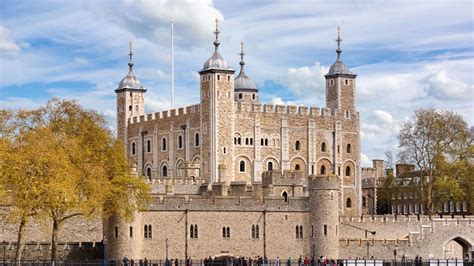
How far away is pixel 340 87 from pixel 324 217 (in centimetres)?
3783

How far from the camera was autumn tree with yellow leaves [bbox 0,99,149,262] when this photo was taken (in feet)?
225

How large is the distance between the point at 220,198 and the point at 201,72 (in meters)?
29.7

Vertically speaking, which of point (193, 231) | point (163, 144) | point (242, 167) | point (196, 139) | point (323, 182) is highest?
point (196, 139)

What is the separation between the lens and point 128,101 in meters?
118

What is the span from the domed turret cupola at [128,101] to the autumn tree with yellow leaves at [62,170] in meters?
38.0

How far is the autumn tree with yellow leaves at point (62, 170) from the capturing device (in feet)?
225

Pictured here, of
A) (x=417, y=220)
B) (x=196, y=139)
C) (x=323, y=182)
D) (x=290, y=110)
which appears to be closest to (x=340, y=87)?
(x=290, y=110)

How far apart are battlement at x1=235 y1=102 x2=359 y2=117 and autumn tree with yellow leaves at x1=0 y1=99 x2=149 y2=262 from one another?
2906cm

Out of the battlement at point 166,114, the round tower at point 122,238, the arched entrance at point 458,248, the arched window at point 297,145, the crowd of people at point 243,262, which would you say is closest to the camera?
the crowd of people at point 243,262

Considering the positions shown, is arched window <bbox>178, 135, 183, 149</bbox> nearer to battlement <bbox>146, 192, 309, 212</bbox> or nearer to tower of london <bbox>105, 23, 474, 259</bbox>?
tower of london <bbox>105, 23, 474, 259</bbox>

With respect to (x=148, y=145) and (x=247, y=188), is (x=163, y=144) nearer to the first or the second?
(x=148, y=145)

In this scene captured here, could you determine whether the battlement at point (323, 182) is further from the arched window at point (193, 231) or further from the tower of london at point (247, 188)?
the arched window at point (193, 231)

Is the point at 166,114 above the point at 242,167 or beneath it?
above

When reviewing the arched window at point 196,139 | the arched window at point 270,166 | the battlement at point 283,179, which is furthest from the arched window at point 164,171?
the battlement at point 283,179
